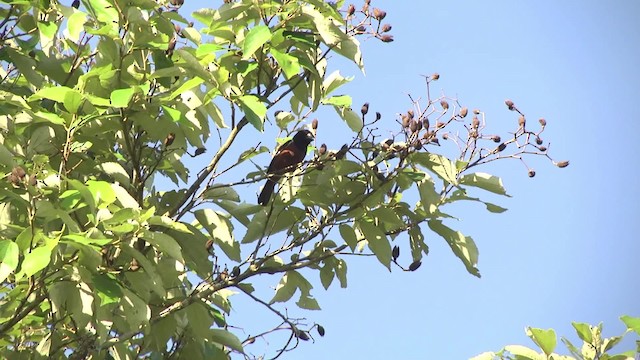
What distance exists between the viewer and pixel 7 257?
6.66 ft

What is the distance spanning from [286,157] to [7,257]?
1081 millimetres

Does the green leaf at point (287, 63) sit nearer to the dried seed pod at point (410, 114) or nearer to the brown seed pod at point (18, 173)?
the dried seed pod at point (410, 114)

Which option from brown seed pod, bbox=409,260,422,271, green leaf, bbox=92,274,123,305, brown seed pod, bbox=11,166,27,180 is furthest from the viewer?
brown seed pod, bbox=409,260,422,271

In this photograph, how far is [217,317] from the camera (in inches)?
111

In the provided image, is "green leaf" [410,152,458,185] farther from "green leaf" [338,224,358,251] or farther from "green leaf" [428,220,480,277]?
"green leaf" [338,224,358,251]

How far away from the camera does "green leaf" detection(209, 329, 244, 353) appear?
2646 millimetres

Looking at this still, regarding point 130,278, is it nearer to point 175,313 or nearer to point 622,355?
point 175,313

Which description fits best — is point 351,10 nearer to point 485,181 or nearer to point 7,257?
point 485,181

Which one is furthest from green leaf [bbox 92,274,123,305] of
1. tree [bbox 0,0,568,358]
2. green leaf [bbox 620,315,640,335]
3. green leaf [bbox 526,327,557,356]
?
green leaf [bbox 620,315,640,335]

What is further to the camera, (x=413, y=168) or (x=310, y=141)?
(x=310, y=141)

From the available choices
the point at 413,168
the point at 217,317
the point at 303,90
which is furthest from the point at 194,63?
the point at 217,317

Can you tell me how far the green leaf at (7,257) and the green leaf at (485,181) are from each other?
1167 millimetres

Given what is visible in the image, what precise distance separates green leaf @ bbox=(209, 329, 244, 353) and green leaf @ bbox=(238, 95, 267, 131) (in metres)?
0.70

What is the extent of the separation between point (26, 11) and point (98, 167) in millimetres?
528
